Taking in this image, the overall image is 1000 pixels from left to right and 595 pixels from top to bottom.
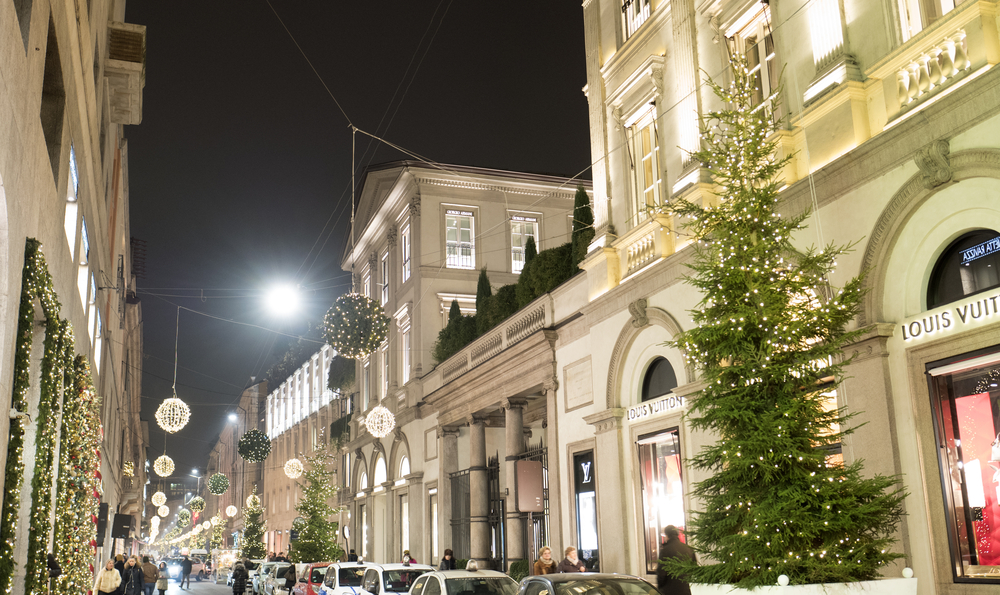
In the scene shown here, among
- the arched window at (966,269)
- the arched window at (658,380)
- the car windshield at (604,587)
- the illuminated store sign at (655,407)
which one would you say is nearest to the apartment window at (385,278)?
the illuminated store sign at (655,407)

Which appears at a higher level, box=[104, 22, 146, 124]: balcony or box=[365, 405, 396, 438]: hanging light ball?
box=[104, 22, 146, 124]: balcony

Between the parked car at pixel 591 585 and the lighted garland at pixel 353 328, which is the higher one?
the lighted garland at pixel 353 328

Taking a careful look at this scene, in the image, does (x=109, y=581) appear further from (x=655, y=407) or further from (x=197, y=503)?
(x=197, y=503)

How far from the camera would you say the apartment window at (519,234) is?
3503cm

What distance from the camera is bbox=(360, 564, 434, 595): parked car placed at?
52.9ft

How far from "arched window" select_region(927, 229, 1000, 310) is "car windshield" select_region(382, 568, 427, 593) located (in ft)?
33.7

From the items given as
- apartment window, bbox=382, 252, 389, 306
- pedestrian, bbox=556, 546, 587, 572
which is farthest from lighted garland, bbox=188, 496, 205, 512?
pedestrian, bbox=556, 546, 587, 572

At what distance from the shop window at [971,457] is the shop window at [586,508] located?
9.16 m

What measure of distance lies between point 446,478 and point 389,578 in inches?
461

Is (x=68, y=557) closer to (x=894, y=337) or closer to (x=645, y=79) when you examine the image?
(x=894, y=337)

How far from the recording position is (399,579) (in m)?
16.4

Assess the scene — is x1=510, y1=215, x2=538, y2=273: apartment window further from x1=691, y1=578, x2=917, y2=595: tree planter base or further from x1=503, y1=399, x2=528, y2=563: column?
x1=691, y1=578, x2=917, y2=595: tree planter base

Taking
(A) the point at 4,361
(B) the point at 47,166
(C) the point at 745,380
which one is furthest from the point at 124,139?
(C) the point at 745,380

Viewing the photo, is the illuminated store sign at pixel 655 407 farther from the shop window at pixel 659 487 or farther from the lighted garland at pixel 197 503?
the lighted garland at pixel 197 503
